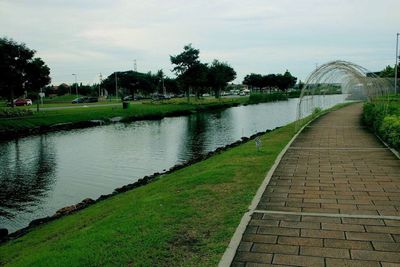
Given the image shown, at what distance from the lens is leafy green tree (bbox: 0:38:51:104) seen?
111ft

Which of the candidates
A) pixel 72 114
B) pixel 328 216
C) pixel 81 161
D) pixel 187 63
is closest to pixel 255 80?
pixel 187 63

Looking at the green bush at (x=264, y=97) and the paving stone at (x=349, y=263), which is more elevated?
the green bush at (x=264, y=97)

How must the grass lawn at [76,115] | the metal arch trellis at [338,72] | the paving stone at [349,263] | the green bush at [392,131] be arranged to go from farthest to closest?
the grass lawn at [76,115] → the metal arch trellis at [338,72] → the green bush at [392,131] → the paving stone at [349,263]

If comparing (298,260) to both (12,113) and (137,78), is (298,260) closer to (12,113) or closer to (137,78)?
(12,113)

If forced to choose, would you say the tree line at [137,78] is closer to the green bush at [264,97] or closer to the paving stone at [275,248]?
the green bush at [264,97]

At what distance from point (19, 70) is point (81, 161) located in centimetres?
2048

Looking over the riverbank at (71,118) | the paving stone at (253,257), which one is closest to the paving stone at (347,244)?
the paving stone at (253,257)

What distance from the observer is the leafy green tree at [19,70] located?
33.9m

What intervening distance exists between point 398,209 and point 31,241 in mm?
7075

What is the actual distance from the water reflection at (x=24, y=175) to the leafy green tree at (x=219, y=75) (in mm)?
49706

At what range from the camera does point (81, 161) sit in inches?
766

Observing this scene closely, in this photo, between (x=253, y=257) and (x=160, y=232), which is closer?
(x=253, y=257)

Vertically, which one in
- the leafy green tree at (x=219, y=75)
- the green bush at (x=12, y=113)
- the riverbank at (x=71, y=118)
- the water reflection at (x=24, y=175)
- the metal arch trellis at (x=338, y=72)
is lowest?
the water reflection at (x=24, y=175)

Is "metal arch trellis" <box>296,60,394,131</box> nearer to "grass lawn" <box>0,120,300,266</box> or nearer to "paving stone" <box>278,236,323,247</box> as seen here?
"grass lawn" <box>0,120,300,266</box>
